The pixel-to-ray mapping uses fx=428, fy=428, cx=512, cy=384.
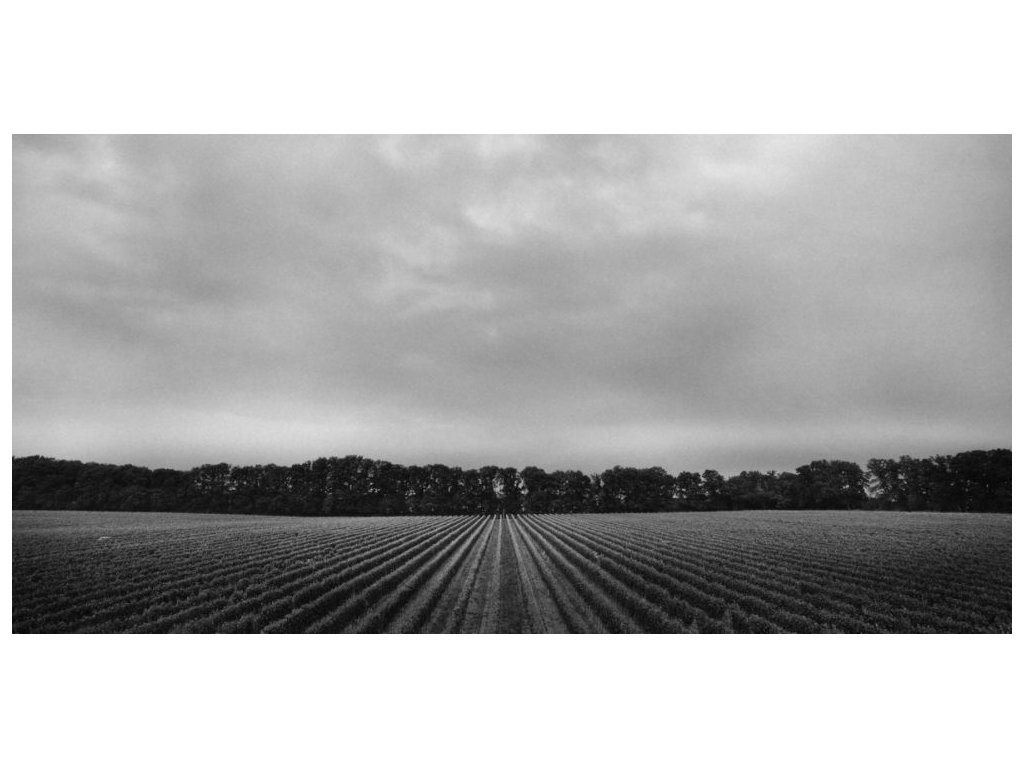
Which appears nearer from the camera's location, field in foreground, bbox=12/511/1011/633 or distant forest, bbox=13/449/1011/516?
field in foreground, bbox=12/511/1011/633

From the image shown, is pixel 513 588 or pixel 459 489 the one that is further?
pixel 459 489

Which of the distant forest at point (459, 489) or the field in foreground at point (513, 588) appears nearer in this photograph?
the field in foreground at point (513, 588)

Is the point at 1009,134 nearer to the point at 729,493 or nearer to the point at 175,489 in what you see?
the point at 729,493

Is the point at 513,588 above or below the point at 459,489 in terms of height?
above

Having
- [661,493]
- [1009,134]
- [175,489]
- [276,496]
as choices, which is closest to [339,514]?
[276,496]
